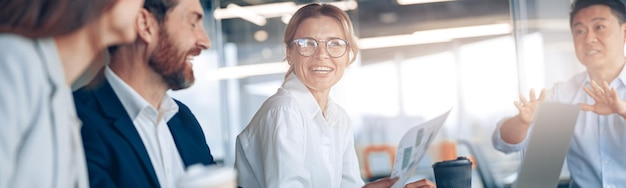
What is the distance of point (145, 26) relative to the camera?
4.96 ft

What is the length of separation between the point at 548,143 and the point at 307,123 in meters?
0.70

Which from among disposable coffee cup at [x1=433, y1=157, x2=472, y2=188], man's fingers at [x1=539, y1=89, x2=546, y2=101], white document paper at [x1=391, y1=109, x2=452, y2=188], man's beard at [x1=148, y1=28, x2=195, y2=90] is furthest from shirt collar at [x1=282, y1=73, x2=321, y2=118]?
man's fingers at [x1=539, y1=89, x2=546, y2=101]

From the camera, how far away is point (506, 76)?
8.43 meters

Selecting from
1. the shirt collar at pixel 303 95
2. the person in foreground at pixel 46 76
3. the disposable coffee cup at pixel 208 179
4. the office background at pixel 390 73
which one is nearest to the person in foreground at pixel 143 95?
the person in foreground at pixel 46 76

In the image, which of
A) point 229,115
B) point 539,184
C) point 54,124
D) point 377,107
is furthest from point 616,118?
point 377,107

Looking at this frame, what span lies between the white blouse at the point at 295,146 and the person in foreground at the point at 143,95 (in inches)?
16.0

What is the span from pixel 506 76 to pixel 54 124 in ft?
26.0

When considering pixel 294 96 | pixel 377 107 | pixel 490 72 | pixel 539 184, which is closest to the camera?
pixel 539 184

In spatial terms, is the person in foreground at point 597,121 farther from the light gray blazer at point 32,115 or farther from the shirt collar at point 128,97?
the light gray blazer at point 32,115

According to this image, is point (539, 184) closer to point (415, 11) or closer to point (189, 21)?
point (189, 21)

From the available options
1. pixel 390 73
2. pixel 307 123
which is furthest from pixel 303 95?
pixel 390 73

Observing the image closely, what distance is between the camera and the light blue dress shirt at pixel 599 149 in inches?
102

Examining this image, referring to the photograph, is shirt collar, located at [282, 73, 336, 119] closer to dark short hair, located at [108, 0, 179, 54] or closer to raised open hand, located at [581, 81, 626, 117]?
dark short hair, located at [108, 0, 179, 54]

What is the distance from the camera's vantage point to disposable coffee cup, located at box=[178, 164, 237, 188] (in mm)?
928
